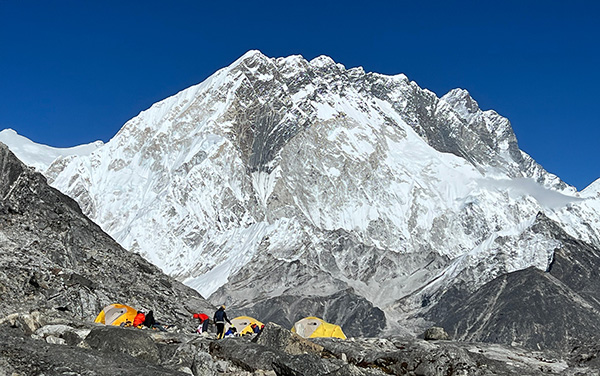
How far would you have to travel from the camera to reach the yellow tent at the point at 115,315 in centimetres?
4289

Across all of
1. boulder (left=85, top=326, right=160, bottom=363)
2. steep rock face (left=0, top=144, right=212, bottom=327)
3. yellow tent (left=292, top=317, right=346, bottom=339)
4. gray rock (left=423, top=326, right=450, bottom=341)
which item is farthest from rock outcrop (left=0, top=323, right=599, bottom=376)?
yellow tent (left=292, top=317, right=346, bottom=339)

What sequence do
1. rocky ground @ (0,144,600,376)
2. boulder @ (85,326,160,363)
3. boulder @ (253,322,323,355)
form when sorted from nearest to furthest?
rocky ground @ (0,144,600,376) → boulder @ (85,326,160,363) → boulder @ (253,322,323,355)

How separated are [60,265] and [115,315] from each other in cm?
1039

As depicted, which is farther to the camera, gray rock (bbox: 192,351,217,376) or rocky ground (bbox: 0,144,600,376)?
gray rock (bbox: 192,351,217,376)

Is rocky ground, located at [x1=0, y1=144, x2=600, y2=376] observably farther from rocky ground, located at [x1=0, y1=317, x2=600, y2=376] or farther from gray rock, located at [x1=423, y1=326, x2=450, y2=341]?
gray rock, located at [x1=423, y1=326, x2=450, y2=341]

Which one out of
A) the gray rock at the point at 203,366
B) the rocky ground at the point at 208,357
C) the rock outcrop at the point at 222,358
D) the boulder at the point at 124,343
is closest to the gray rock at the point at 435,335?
the rock outcrop at the point at 222,358

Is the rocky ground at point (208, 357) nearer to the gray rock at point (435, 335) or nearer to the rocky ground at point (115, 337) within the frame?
the rocky ground at point (115, 337)

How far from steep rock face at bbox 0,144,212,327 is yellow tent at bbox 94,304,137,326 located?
162 centimetres

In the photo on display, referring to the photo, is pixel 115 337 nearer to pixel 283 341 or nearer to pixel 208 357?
pixel 208 357

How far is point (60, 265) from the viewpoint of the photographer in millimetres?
52000

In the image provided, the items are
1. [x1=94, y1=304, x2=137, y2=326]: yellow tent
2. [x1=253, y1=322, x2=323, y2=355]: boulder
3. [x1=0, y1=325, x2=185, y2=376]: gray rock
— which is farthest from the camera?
[x1=94, y1=304, x2=137, y2=326]: yellow tent

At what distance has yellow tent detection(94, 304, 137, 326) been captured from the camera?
42.9m

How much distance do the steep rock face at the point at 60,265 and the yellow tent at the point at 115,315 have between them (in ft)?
5.31

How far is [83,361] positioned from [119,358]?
2.01 metres
